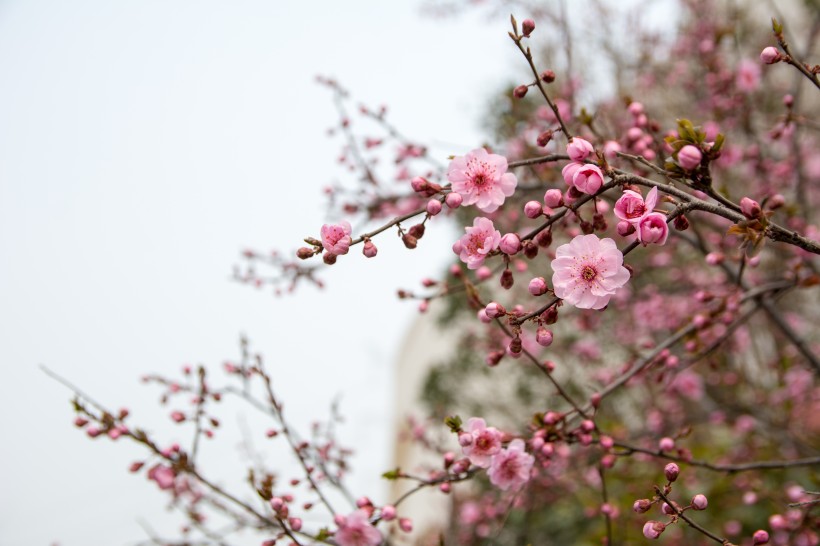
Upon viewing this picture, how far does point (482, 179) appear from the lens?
1.32m

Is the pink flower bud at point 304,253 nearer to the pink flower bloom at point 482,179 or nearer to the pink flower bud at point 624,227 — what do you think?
the pink flower bloom at point 482,179

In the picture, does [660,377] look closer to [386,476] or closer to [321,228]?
[386,476]

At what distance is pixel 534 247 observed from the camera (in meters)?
1.21

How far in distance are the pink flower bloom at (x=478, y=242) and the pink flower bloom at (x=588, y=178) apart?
0.63ft

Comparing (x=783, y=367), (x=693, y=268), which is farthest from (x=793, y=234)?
(x=693, y=268)

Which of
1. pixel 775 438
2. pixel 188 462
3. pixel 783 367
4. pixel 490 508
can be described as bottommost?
pixel 188 462

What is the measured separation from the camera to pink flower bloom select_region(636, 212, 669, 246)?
3.39 feet

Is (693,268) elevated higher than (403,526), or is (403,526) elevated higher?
(693,268)

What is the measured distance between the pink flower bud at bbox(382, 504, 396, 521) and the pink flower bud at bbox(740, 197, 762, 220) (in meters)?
1.12

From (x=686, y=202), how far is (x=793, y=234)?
0.20 metres

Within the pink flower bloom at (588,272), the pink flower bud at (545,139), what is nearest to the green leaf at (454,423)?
the pink flower bloom at (588,272)

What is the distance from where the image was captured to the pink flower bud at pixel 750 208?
3.42ft

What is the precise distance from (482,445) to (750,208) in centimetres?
83

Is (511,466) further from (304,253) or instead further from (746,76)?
(746,76)
